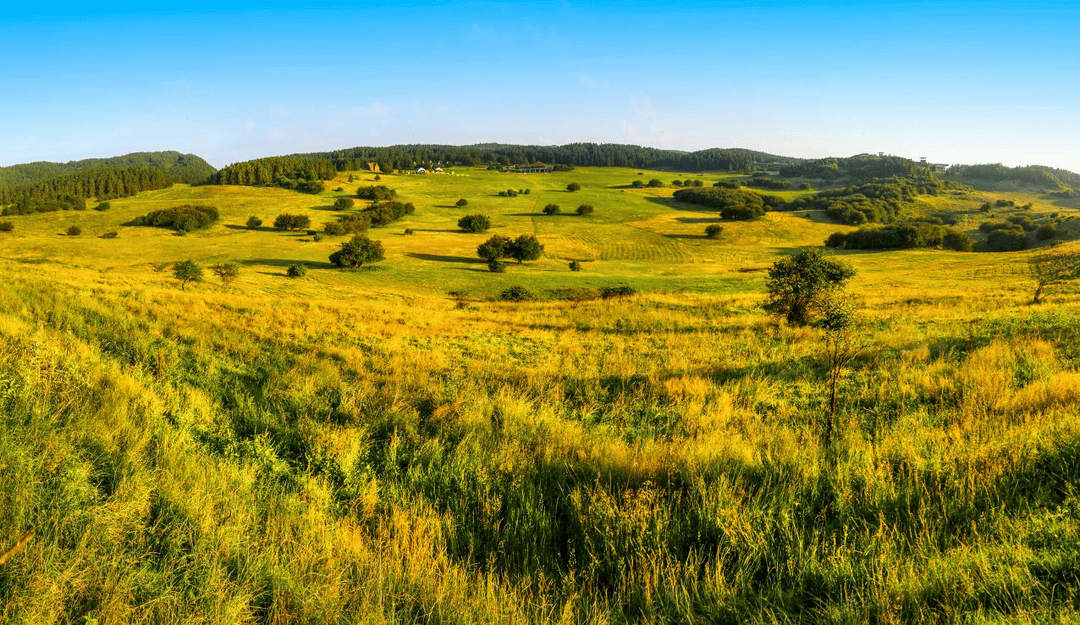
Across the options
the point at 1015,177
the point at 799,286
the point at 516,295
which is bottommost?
the point at 516,295

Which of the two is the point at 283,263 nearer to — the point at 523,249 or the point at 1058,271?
the point at 523,249

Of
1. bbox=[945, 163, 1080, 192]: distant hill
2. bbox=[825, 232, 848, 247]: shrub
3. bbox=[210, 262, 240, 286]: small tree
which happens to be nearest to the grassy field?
bbox=[210, 262, 240, 286]: small tree

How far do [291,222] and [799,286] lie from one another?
292 ft

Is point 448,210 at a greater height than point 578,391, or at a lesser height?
greater

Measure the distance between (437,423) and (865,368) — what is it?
9.09 meters

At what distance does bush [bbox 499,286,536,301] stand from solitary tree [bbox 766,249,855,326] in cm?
2900

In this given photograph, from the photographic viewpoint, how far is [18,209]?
10819 cm

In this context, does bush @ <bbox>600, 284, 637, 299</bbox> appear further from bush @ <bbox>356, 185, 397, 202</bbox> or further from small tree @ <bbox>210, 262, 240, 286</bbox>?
bush @ <bbox>356, 185, 397, 202</bbox>

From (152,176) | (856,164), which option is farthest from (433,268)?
(856,164)

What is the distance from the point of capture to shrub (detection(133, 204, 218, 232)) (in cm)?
8869

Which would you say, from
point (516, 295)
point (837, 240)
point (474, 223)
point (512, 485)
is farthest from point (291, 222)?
point (837, 240)

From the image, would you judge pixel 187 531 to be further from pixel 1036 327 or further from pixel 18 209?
pixel 18 209

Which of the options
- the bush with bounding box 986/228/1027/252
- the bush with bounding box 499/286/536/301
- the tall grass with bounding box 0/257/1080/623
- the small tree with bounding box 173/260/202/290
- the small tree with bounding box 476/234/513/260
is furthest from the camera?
the bush with bounding box 986/228/1027/252

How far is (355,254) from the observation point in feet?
199
